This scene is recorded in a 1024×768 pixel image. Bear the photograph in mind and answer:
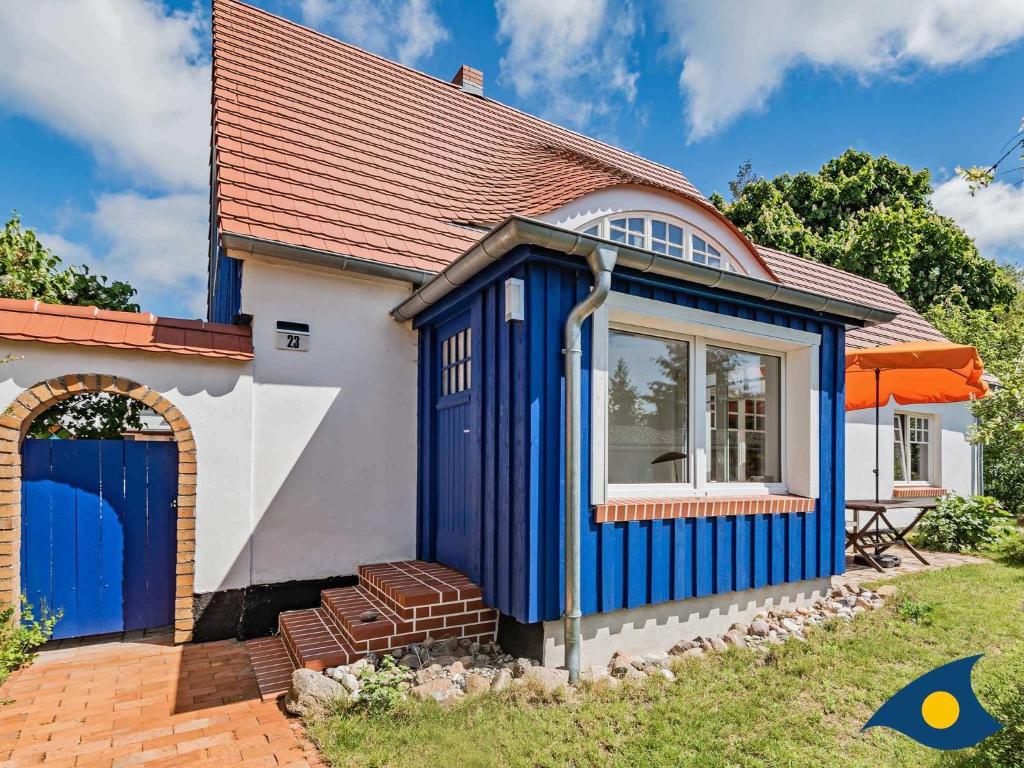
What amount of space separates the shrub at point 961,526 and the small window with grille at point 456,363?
26.9ft

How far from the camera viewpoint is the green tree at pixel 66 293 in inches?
236

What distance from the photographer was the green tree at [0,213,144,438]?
236 inches

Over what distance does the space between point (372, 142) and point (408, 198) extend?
126cm

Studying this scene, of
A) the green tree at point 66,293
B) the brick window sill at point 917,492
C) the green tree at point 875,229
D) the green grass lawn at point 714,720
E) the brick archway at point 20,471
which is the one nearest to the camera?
the green grass lawn at point 714,720

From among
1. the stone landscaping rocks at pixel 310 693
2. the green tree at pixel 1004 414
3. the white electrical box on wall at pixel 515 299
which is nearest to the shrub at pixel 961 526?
the green tree at pixel 1004 414

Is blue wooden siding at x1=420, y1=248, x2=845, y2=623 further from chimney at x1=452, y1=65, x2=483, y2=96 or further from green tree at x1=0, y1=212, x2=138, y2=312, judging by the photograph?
chimney at x1=452, y1=65, x2=483, y2=96

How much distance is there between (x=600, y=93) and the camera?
433 inches

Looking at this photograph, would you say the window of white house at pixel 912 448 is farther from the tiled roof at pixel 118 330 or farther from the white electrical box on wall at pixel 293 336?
the tiled roof at pixel 118 330

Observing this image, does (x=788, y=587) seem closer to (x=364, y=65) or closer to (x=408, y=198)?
(x=408, y=198)

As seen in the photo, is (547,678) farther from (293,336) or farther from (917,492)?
(917,492)

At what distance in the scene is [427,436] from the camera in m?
5.48

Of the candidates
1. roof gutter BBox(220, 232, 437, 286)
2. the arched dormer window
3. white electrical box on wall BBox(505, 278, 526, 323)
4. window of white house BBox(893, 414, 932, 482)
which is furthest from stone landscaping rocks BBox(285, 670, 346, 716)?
window of white house BBox(893, 414, 932, 482)

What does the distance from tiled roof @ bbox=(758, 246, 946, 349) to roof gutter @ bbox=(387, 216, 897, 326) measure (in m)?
5.92

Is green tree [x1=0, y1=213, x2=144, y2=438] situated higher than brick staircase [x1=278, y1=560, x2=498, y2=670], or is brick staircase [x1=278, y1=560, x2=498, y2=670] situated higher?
green tree [x1=0, y1=213, x2=144, y2=438]
